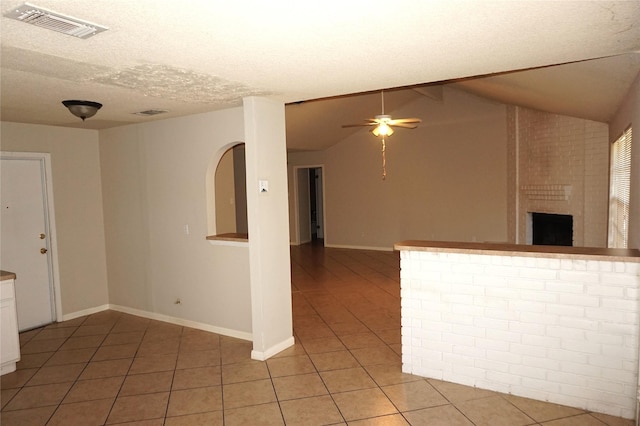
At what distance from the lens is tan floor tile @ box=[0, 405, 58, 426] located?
2898 mm

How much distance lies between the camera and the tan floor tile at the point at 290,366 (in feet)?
11.6

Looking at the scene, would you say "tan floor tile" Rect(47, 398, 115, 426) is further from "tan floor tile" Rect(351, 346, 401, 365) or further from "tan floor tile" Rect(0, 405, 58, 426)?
"tan floor tile" Rect(351, 346, 401, 365)

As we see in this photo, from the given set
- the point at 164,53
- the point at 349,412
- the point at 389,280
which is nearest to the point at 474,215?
the point at 389,280

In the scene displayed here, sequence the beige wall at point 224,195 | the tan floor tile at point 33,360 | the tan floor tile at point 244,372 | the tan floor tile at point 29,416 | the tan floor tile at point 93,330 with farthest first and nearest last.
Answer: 1. the beige wall at point 224,195
2. the tan floor tile at point 93,330
3. the tan floor tile at point 33,360
4. the tan floor tile at point 244,372
5. the tan floor tile at point 29,416

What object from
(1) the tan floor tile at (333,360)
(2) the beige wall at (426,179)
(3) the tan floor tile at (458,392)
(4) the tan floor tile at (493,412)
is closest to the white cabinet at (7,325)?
(1) the tan floor tile at (333,360)

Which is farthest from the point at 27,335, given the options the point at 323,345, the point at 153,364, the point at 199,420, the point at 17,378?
the point at 323,345

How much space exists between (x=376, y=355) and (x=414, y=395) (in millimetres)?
757

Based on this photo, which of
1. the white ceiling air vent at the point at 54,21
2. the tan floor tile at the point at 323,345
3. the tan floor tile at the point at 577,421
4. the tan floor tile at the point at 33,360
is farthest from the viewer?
the tan floor tile at the point at 323,345

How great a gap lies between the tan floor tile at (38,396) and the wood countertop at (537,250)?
2.87 meters

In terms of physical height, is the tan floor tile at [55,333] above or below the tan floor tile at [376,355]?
below

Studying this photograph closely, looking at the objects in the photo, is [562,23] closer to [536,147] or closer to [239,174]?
[536,147]

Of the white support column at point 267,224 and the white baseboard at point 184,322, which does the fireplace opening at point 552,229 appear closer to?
→ the white support column at point 267,224

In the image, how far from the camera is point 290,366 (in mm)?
3643

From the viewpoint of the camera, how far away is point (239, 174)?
1044cm
